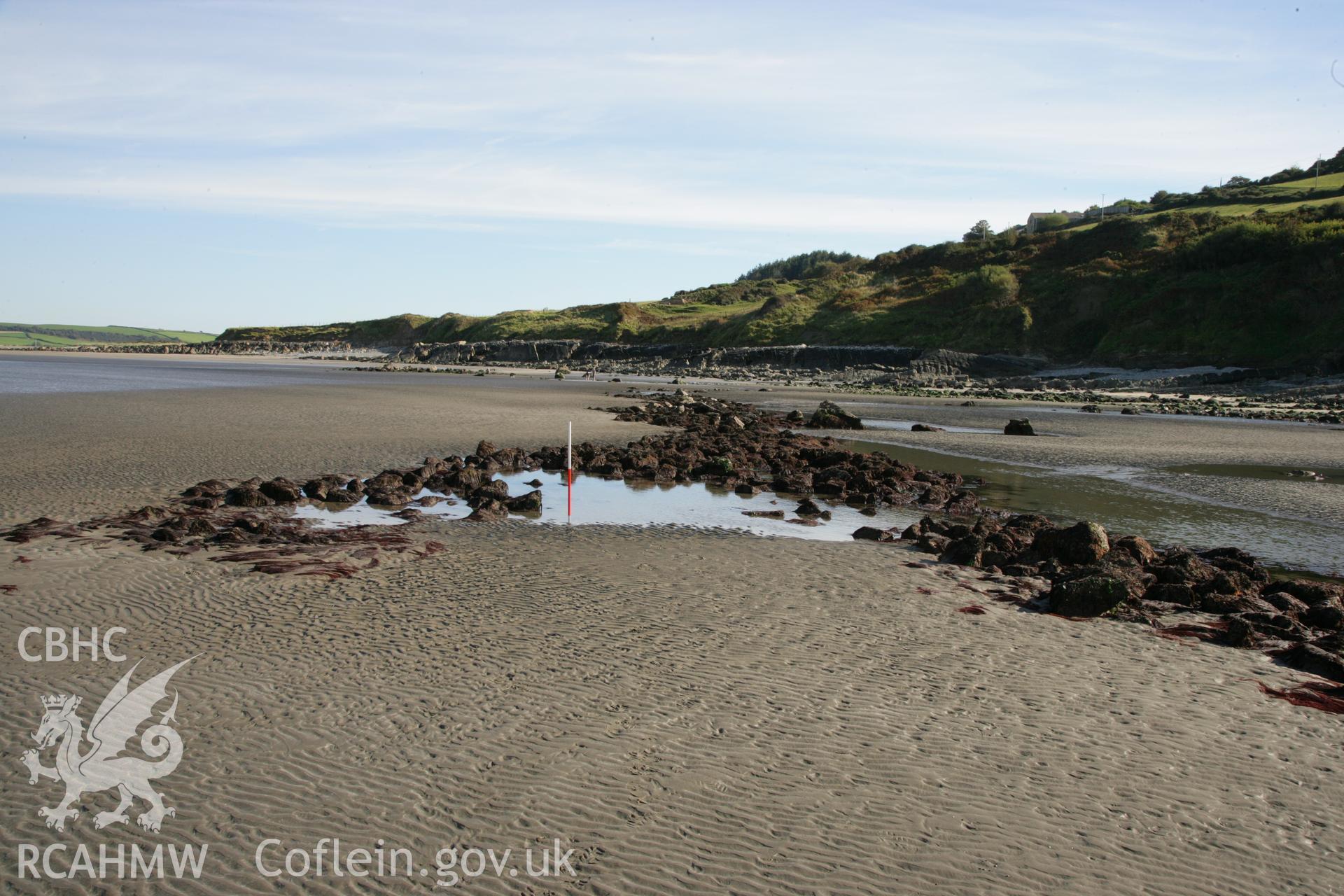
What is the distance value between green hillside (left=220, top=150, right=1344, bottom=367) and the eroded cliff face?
271 centimetres

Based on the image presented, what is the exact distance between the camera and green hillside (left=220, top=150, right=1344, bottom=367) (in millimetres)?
55688

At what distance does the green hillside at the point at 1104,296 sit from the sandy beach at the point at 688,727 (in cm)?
4848

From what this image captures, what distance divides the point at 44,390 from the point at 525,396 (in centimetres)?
2047

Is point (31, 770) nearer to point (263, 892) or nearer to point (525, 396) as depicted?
point (263, 892)

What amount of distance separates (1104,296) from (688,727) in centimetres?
7006

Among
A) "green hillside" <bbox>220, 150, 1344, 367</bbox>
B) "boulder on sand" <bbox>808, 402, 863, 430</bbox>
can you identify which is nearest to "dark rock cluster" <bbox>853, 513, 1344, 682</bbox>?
"boulder on sand" <bbox>808, 402, 863, 430</bbox>

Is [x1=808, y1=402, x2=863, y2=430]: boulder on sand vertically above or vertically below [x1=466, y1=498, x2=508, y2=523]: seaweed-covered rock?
above

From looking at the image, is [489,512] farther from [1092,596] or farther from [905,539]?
[1092,596]

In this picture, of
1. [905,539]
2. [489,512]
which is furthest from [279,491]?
[905,539]

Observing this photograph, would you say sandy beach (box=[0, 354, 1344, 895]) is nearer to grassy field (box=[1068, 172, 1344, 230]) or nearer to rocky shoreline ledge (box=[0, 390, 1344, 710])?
rocky shoreline ledge (box=[0, 390, 1344, 710])

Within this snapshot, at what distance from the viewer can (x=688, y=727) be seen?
663cm

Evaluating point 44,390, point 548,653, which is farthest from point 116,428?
point 548,653

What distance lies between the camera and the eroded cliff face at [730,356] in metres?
66.4

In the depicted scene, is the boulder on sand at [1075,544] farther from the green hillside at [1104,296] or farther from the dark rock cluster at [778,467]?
the green hillside at [1104,296]
